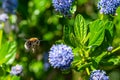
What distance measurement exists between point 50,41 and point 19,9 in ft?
1.00

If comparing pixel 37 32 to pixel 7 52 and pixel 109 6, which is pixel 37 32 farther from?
pixel 109 6

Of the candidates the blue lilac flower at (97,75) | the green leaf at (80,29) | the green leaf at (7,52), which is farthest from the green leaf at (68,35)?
the green leaf at (7,52)

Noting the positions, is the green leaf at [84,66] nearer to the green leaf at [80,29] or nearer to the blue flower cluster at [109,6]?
the green leaf at [80,29]

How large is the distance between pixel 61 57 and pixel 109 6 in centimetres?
32

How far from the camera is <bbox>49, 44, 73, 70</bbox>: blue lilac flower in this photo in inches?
63.7

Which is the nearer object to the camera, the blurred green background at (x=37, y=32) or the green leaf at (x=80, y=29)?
the green leaf at (x=80, y=29)

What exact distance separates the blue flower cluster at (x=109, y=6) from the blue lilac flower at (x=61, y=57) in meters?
0.25

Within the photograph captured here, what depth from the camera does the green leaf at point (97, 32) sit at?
1.67 m

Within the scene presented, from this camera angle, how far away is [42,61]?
110 inches

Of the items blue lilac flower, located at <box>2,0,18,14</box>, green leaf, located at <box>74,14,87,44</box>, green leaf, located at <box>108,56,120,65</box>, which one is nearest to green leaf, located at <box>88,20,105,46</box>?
green leaf, located at <box>74,14,87,44</box>

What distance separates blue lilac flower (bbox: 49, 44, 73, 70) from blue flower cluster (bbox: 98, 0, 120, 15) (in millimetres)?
253

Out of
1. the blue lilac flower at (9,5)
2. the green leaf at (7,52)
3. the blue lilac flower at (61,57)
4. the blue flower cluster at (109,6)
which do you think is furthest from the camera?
the blue lilac flower at (9,5)

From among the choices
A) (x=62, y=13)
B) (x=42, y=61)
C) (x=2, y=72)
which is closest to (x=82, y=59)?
(x=62, y=13)

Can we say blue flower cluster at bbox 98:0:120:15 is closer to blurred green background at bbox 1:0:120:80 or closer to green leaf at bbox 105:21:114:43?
green leaf at bbox 105:21:114:43
